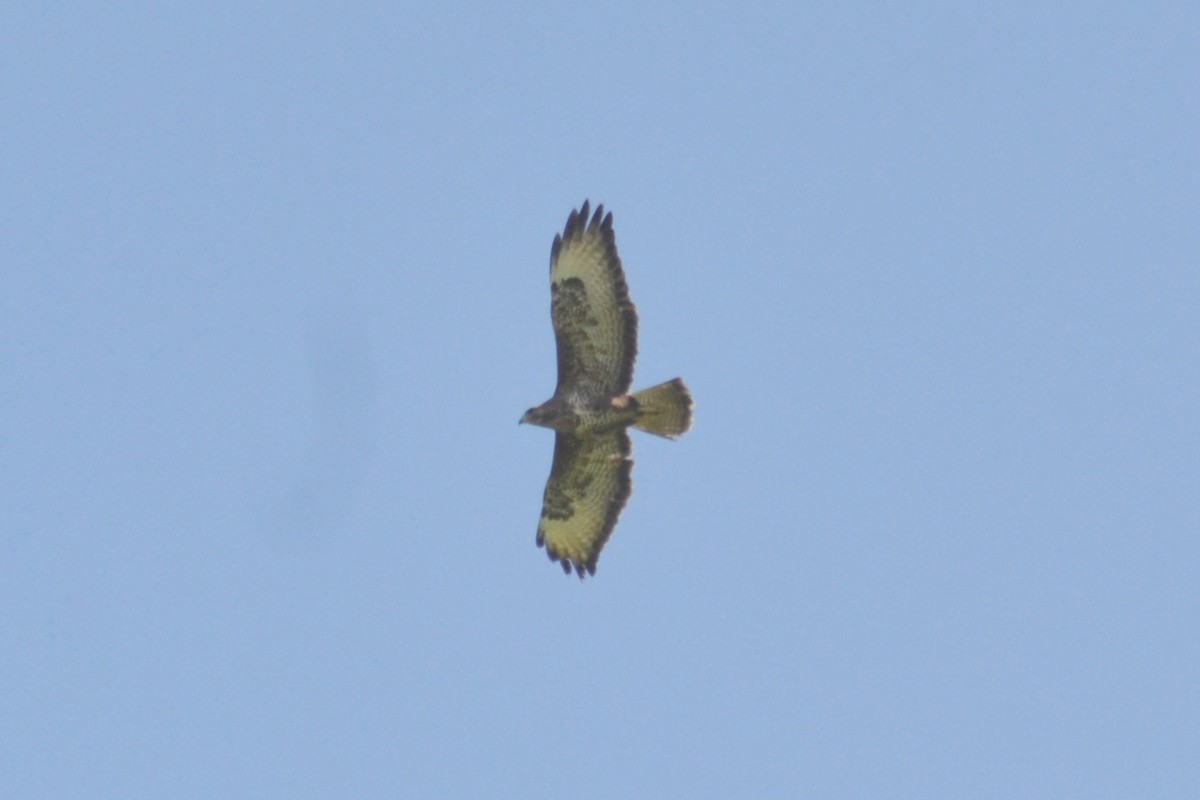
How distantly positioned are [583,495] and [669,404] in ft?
4.42

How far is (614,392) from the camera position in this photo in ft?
51.5

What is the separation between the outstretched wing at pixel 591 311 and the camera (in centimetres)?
1555

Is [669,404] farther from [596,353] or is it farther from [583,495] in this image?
[583,495]

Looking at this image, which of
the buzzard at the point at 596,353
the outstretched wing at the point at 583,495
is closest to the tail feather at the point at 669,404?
the buzzard at the point at 596,353

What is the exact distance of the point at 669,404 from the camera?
15.8 m

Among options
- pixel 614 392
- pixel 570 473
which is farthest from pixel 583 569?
pixel 614 392

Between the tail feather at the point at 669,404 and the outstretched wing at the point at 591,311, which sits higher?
the outstretched wing at the point at 591,311

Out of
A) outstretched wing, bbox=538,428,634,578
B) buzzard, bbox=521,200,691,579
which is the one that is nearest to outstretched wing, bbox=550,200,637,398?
buzzard, bbox=521,200,691,579

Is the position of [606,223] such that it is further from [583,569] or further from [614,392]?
[583,569]

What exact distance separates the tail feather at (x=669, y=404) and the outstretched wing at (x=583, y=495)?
1.29 feet

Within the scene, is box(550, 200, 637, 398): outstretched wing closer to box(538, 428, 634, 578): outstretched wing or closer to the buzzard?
the buzzard

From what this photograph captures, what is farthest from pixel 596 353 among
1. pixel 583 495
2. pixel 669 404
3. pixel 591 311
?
pixel 583 495

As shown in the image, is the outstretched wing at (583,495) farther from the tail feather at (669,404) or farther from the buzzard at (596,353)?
the tail feather at (669,404)

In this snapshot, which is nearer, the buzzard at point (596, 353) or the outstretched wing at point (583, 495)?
the buzzard at point (596, 353)
